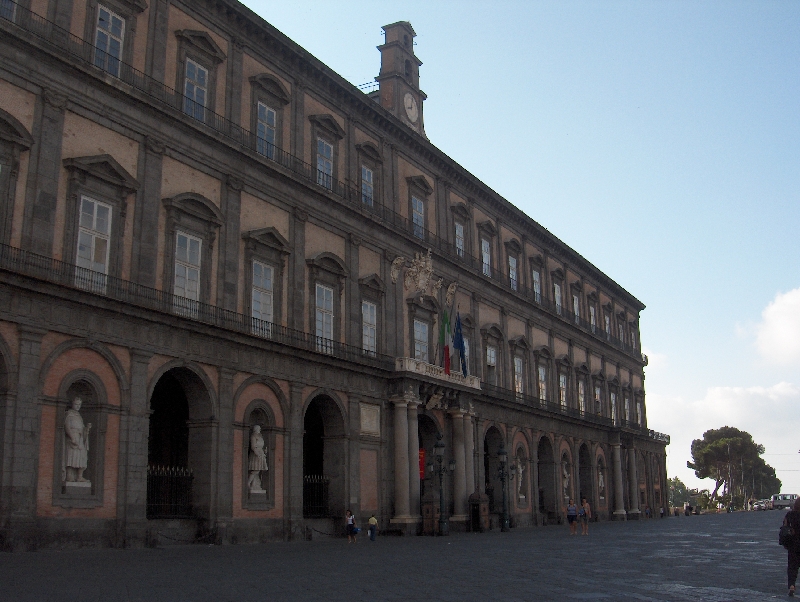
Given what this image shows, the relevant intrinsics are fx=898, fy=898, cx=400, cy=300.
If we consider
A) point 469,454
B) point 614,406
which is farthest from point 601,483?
point 469,454

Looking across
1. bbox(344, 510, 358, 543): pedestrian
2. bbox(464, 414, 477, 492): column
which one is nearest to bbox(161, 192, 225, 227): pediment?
bbox(344, 510, 358, 543): pedestrian

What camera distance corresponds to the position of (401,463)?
34.4 m

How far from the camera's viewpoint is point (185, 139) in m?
27.1

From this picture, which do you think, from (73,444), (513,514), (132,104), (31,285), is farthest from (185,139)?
(513,514)

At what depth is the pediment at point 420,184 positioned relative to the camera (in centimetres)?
3984

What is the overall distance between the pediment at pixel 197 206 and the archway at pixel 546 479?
28072 millimetres

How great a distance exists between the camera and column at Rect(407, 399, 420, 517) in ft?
114

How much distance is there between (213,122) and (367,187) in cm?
941

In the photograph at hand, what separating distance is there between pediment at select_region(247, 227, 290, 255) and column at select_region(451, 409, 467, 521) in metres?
12.7

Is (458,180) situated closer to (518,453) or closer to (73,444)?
(518,453)

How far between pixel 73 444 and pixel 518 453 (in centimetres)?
2877

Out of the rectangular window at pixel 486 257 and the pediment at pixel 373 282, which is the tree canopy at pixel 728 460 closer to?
the rectangular window at pixel 486 257

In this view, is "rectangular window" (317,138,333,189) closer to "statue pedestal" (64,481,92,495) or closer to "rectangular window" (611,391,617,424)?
"statue pedestal" (64,481,92,495)

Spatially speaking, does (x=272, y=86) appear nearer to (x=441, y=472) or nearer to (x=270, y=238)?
(x=270, y=238)
